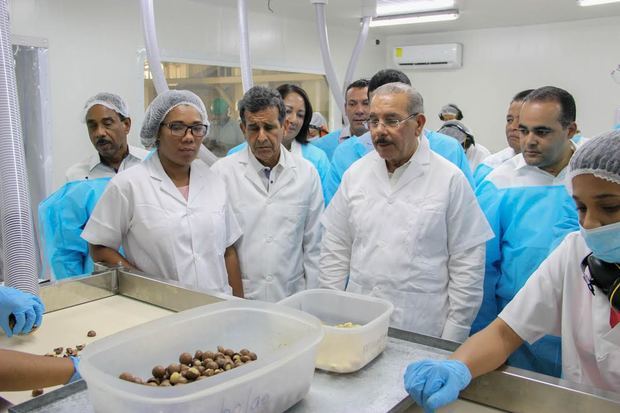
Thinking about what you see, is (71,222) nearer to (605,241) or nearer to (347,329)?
(347,329)

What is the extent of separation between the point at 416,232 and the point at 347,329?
701 millimetres

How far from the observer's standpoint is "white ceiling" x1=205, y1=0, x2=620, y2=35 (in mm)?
4332

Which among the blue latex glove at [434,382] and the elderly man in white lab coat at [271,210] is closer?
the blue latex glove at [434,382]

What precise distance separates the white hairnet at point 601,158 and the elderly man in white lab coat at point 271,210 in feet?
3.77

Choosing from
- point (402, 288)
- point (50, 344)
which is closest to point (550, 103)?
point (402, 288)

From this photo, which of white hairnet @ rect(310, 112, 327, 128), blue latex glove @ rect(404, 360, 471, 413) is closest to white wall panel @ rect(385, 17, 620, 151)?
white hairnet @ rect(310, 112, 327, 128)

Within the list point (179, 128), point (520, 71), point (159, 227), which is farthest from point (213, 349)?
point (520, 71)

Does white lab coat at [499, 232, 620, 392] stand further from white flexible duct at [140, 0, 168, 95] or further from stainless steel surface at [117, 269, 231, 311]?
white flexible duct at [140, 0, 168, 95]

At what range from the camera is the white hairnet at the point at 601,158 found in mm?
1001

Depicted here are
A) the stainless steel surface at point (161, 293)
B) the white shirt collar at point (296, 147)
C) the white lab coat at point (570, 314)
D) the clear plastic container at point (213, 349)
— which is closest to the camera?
the clear plastic container at point (213, 349)

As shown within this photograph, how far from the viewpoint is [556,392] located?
3.16 feet

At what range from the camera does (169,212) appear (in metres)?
1.75

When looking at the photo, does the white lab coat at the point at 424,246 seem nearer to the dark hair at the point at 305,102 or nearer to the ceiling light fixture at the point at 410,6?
the dark hair at the point at 305,102

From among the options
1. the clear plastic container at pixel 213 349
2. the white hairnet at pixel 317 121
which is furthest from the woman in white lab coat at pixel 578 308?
the white hairnet at pixel 317 121
